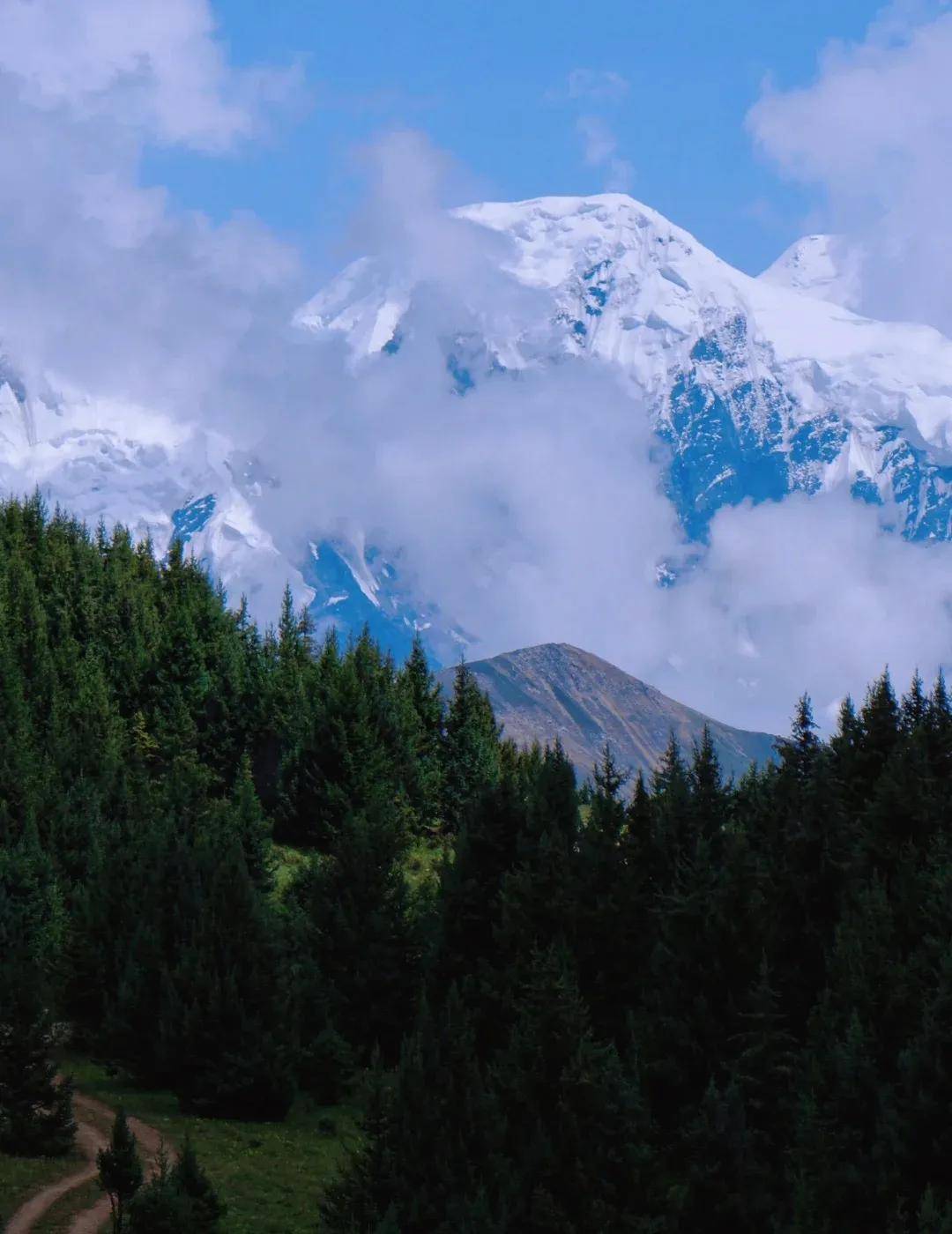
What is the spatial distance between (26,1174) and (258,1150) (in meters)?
9.27

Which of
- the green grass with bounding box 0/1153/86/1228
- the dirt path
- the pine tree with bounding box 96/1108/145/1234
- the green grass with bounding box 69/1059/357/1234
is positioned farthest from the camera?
the green grass with bounding box 69/1059/357/1234

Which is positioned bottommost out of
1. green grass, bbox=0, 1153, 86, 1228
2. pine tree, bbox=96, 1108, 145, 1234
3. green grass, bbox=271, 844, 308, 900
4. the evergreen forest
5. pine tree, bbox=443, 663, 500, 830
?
green grass, bbox=0, 1153, 86, 1228

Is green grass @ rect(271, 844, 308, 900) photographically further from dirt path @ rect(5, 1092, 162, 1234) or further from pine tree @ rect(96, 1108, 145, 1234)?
pine tree @ rect(96, 1108, 145, 1234)

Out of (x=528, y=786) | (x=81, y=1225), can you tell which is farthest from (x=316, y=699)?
(x=81, y=1225)

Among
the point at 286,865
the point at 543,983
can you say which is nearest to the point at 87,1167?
the point at 543,983

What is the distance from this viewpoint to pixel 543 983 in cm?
4228

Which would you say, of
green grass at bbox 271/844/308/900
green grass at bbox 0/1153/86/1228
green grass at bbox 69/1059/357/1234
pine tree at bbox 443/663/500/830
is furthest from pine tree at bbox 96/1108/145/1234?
pine tree at bbox 443/663/500/830

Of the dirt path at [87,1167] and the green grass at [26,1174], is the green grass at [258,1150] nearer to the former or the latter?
the dirt path at [87,1167]

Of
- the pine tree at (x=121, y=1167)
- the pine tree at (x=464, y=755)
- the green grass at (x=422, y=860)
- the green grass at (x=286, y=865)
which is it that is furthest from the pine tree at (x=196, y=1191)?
the pine tree at (x=464, y=755)

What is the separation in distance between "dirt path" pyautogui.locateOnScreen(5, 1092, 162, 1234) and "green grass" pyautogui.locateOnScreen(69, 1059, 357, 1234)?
0.77 m

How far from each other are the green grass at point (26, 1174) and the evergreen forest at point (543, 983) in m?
0.70

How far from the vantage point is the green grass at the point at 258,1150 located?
46.5 m

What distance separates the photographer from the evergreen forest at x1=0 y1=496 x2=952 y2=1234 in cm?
4006

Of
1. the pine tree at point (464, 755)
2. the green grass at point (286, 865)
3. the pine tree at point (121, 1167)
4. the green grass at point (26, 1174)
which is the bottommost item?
the green grass at point (26, 1174)
